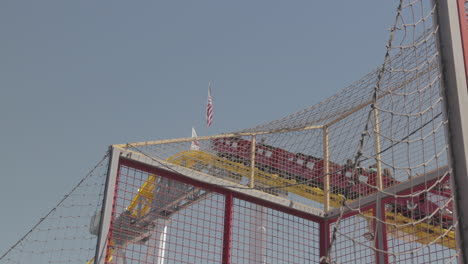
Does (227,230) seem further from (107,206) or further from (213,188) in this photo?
(107,206)

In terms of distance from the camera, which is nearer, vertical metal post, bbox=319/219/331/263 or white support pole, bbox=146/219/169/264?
white support pole, bbox=146/219/169/264

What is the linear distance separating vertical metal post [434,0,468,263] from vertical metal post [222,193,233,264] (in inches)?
157

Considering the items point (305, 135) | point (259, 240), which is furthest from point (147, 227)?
point (305, 135)

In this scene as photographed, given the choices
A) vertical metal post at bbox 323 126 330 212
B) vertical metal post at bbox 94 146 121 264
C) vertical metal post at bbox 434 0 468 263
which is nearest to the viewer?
vertical metal post at bbox 434 0 468 263

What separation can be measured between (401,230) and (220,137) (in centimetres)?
254

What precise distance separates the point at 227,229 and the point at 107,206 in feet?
5.38

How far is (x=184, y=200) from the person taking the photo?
23.7ft

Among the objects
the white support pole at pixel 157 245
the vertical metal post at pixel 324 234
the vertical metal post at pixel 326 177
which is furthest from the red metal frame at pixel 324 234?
the white support pole at pixel 157 245

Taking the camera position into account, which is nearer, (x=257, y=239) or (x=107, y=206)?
(x=107, y=206)

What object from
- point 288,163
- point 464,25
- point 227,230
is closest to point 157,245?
point 227,230

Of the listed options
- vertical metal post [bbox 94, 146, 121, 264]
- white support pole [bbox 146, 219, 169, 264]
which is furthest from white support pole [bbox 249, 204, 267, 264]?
vertical metal post [bbox 94, 146, 121, 264]

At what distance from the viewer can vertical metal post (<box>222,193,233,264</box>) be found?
7.20m

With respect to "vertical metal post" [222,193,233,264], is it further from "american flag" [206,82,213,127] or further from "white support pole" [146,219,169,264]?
"american flag" [206,82,213,127]

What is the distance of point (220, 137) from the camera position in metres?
7.79
